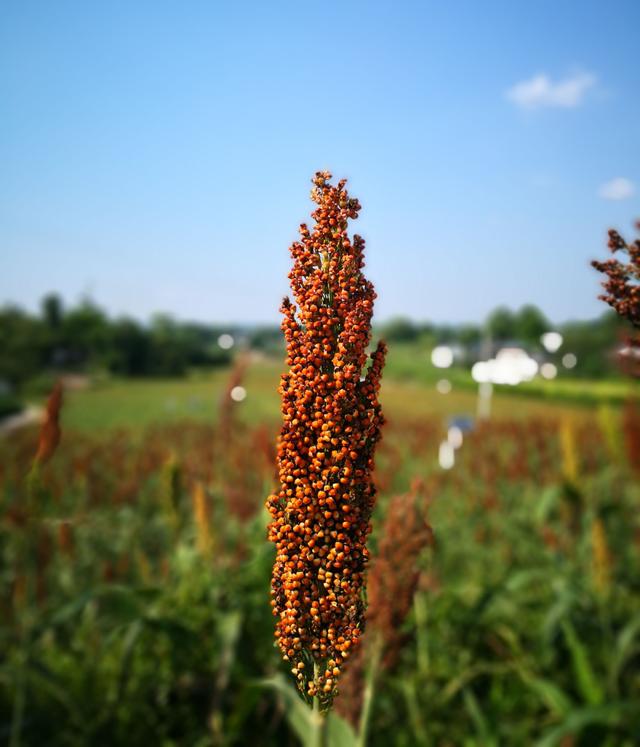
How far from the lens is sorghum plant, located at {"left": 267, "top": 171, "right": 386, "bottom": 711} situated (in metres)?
1.02

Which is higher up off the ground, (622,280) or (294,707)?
(622,280)

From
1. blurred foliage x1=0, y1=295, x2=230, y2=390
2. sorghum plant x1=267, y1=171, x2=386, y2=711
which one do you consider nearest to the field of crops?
sorghum plant x1=267, y1=171, x2=386, y2=711

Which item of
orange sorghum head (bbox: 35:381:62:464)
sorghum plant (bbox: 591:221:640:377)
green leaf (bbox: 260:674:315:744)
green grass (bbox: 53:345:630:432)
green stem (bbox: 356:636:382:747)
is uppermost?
sorghum plant (bbox: 591:221:640:377)

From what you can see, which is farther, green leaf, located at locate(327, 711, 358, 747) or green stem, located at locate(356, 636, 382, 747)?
green leaf, located at locate(327, 711, 358, 747)

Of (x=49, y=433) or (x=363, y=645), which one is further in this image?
(x=49, y=433)

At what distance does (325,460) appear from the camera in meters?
1.02

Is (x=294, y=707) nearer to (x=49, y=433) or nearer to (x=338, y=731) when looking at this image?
(x=338, y=731)

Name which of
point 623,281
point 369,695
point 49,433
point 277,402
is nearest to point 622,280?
point 623,281

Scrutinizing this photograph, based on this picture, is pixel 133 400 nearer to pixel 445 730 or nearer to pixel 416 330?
pixel 445 730

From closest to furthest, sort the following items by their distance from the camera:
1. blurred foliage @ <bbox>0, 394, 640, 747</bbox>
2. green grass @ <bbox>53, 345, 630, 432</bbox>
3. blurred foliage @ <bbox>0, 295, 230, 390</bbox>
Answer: blurred foliage @ <bbox>0, 394, 640, 747</bbox>
green grass @ <bbox>53, 345, 630, 432</bbox>
blurred foliage @ <bbox>0, 295, 230, 390</bbox>

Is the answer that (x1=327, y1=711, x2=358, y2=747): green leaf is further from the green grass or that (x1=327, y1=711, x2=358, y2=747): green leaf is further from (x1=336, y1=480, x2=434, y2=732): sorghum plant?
the green grass

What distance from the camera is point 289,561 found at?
3.42 ft

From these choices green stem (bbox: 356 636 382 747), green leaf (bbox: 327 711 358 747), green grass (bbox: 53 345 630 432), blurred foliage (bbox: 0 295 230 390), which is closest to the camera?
green stem (bbox: 356 636 382 747)

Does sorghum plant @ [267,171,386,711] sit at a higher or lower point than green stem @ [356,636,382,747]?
higher
